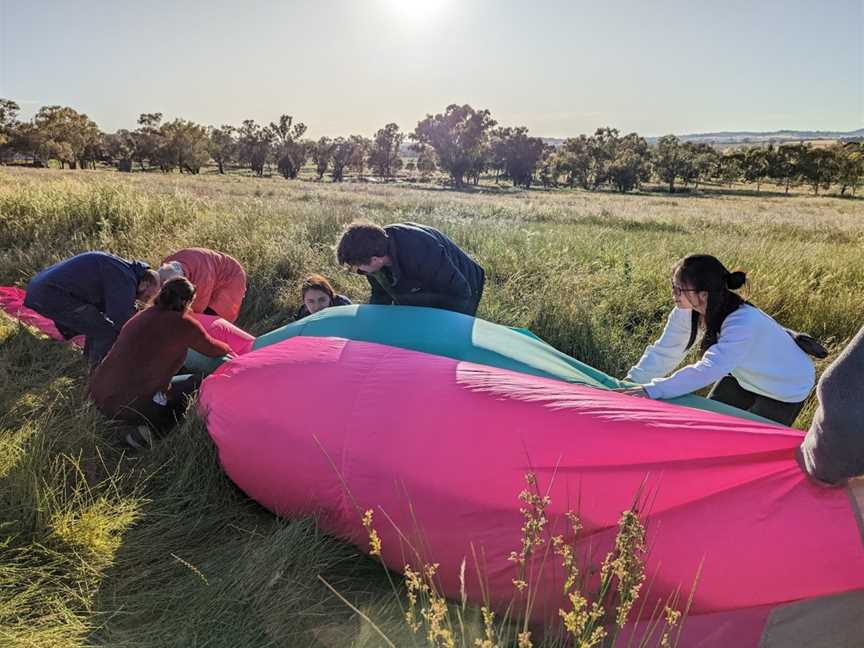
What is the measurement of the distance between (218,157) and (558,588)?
7693cm

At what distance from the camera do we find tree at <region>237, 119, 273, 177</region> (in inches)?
2849

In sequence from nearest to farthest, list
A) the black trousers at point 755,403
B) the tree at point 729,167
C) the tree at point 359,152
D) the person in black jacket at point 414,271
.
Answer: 1. the black trousers at point 755,403
2. the person in black jacket at point 414,271
3. the tree at point 729,167
4. the tree at point 359,152

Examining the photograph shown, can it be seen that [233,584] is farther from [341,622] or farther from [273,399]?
[273,399]

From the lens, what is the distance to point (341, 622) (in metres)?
2.32

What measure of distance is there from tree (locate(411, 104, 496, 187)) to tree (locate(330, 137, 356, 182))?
1330 cm

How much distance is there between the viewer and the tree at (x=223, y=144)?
70.1 meters

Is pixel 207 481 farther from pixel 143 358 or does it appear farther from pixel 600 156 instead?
pixel 600 156

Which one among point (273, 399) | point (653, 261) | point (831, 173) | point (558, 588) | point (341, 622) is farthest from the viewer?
point (831, 173)

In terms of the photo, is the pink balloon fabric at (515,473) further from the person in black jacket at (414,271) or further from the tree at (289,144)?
the tree at (289,144)

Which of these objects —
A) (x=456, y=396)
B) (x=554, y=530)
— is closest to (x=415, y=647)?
(x=554, y=530)

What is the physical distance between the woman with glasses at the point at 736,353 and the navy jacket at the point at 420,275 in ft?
5.22

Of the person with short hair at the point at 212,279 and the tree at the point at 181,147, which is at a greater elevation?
the tree at the point at 181,147

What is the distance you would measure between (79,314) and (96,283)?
0.94ft

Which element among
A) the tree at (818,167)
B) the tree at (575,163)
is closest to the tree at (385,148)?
the tree at (575,163)
